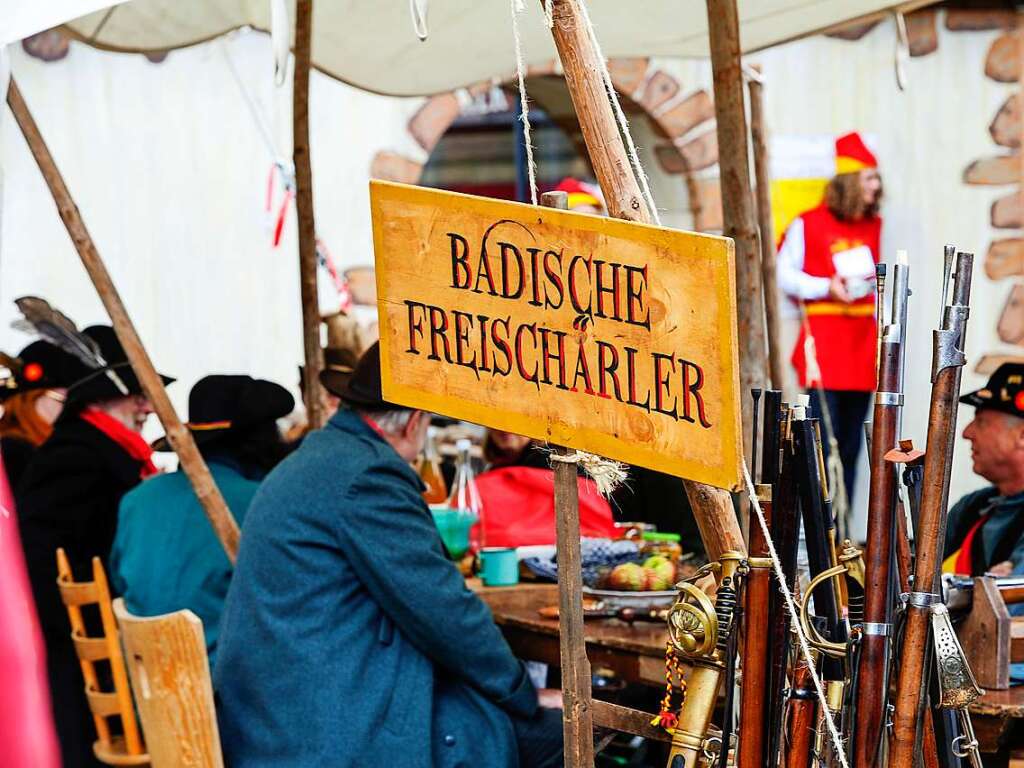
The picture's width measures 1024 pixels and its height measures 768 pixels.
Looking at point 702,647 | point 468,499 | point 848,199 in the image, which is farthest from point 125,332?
point 848,199

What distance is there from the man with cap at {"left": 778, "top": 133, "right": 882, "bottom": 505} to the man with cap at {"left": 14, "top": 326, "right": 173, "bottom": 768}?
11.8ft

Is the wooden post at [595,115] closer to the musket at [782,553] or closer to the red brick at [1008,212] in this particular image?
the musket at [782,553]

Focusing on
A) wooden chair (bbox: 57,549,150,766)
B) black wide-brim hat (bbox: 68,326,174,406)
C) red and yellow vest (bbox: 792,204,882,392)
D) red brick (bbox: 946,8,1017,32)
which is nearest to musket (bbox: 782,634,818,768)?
wooden chair (bbox: 57,549,150,766)

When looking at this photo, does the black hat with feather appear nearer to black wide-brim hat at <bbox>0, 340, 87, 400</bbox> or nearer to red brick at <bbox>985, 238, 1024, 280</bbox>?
black wide-brim hat at <bbox>0, 340, 87, 400</bbox>

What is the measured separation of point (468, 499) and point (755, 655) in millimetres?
1966

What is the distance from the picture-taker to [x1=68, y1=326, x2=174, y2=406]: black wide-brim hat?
3734 mm

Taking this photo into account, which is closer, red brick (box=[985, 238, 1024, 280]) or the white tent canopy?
the white tent canopy

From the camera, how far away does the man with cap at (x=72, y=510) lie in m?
3.49

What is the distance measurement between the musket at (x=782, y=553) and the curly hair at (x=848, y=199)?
4977 millimetres

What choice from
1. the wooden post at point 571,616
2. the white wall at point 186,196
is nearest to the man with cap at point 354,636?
the wooden post at point 571,616

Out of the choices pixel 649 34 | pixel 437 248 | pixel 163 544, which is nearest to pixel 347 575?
pixel 163 544

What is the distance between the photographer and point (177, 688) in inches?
97.9

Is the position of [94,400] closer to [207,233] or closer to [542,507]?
[542,507]

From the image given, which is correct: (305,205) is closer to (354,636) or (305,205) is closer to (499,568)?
(499,568)
